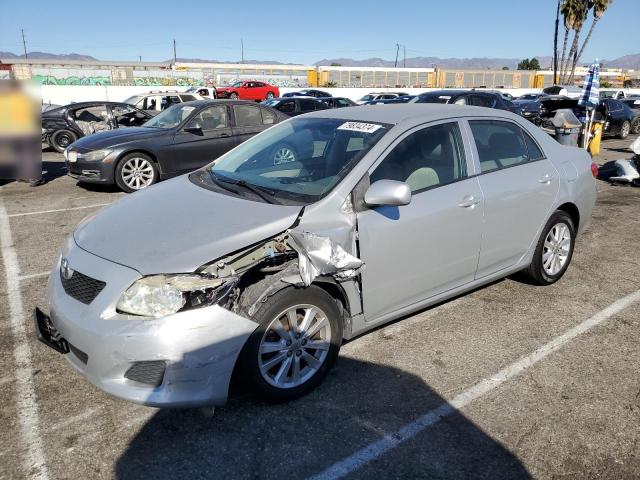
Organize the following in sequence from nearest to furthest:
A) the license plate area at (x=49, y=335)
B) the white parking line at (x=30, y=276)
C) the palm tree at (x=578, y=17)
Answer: the license plate area at (x=49, y=335)
the white parking line at (x=30, y=276)
the palm tree at (x=578, y=17)

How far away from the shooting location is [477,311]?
4.31m

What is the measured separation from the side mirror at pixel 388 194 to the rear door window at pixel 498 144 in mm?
1106

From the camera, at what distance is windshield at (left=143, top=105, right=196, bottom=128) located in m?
9.19

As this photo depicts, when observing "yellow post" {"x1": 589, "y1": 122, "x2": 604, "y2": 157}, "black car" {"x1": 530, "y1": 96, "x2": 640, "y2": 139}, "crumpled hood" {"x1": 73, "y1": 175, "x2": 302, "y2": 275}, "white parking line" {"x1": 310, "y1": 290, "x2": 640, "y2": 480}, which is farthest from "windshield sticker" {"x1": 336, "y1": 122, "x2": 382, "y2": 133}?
→ "black car" {"x1": 530, "y1": 96, "x2": 640, "y2": 139}

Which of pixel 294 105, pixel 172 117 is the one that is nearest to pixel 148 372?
pixel 172 117

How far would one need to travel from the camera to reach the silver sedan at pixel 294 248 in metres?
2.63

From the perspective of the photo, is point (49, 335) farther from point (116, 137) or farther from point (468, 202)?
point (116, 137)

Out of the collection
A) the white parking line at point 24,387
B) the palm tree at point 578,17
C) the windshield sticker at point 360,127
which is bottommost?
the white parking line at point 24,387

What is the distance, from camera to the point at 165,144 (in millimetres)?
8805

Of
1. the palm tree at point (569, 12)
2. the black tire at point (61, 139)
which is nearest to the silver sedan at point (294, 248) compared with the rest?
the black tire at point (61, 139)

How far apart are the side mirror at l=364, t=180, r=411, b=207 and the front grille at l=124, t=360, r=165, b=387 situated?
148cm

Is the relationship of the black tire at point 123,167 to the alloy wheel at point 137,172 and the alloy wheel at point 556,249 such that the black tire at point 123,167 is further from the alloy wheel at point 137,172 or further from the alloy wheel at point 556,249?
the alloy wheel at point 556,249

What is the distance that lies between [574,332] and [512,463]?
1726 millimetres

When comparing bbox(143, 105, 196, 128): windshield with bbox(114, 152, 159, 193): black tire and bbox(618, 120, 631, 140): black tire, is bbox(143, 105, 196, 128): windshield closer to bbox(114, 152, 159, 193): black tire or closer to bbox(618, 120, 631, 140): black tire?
bbox(114, 152, 159, 193): black tire
